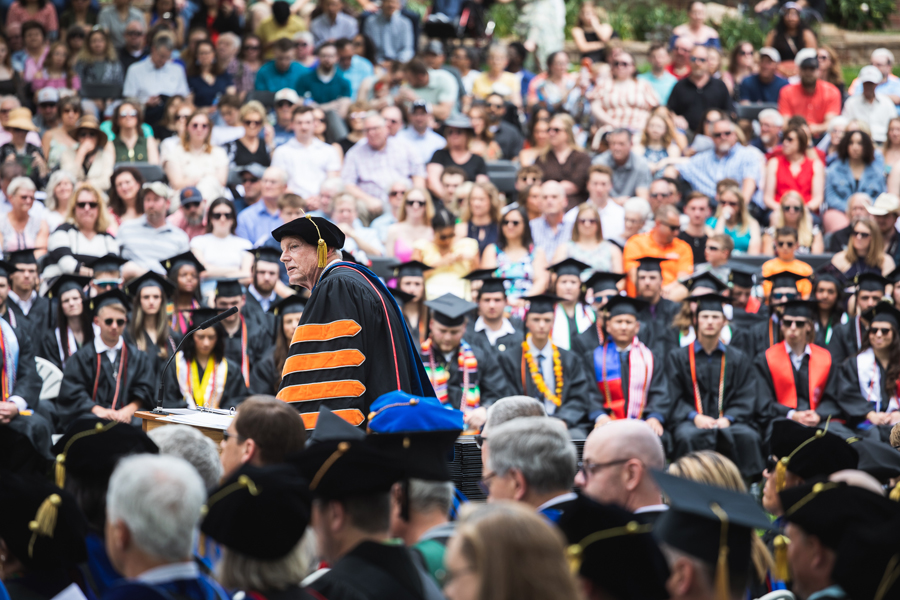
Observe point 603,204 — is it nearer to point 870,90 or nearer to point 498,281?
point 498,281

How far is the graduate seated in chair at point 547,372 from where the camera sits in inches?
350

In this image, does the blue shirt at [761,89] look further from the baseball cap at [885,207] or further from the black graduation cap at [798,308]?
the black graduation cap at [798,308]

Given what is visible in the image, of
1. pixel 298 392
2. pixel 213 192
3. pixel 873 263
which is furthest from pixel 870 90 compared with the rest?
pixel 298 392

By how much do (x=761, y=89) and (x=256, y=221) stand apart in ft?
26.3

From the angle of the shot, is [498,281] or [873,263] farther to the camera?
[873,263]

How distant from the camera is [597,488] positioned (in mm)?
3619

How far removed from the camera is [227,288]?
917 cm

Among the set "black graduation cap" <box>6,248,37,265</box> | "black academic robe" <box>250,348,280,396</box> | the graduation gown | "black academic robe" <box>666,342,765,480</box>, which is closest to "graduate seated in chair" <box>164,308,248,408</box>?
"black academic robe" <box>250,348,280,396</box>

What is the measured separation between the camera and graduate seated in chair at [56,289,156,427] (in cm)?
854

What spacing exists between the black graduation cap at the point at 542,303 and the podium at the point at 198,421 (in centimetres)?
459

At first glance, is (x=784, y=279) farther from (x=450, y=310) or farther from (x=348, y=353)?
(x=348, y=353)

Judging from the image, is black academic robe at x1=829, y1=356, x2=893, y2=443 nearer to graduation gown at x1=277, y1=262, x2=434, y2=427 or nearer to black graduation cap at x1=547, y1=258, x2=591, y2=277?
black graduation cap at x1=547, y1=258, x2=591, y2=277

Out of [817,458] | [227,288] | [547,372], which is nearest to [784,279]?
[547,372]

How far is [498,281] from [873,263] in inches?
160
